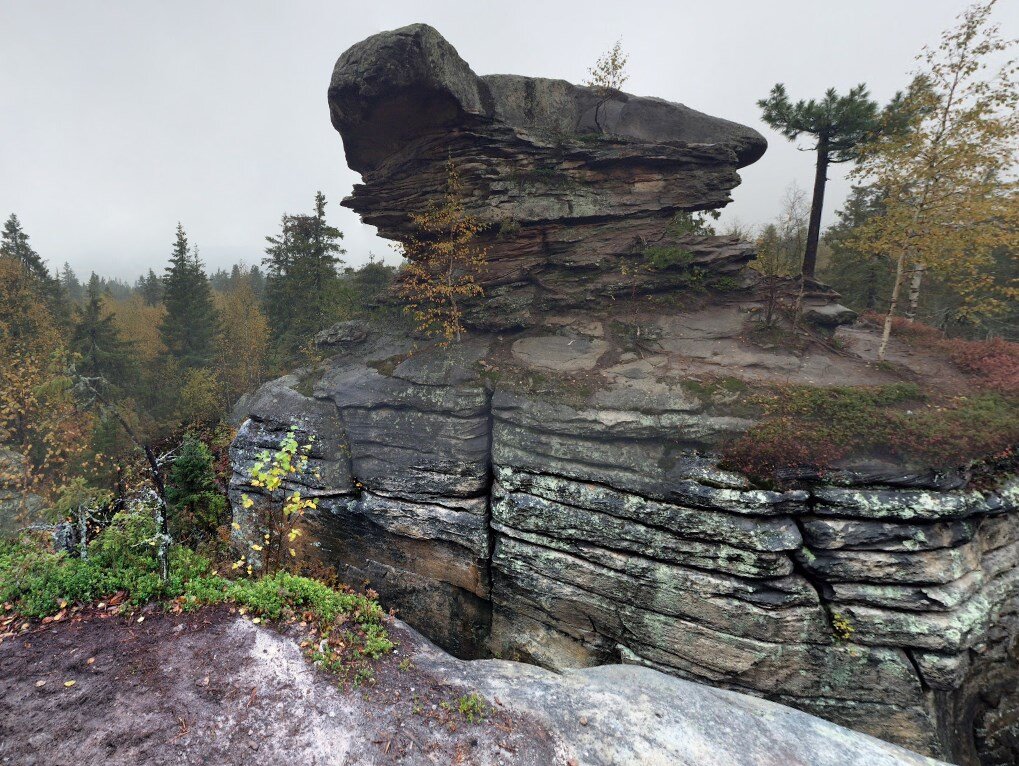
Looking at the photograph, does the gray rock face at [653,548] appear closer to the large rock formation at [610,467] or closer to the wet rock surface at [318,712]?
the large rock formation at [610,467]

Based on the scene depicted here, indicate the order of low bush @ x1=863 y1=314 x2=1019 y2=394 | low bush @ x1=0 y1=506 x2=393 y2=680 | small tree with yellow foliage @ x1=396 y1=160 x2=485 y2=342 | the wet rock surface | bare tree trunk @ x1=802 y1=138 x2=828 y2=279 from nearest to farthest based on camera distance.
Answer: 1. the wet rock surface
2. low bush @ x1=0 y1=506 x2=393 y2=680
3. low bush @ x1=863 y1=314 x2=1019 y2=394
4. small tree with yellow foliage @ x1=396 y1=160 x2=485 y2=342
5. bare tree trunk @ x1=802 y1=138 x2=828 y2=279

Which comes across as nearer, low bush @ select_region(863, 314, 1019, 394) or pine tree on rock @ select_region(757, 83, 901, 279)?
low bush @ select_region(863, 314, 1019, 394)

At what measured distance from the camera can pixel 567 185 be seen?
1541cm

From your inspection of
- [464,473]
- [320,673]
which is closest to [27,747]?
[320,673]

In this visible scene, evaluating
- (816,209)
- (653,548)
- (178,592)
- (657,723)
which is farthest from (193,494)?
(816,209)

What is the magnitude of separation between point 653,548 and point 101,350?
35300mm

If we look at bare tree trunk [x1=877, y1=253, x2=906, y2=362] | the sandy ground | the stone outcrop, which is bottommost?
the sandy ground

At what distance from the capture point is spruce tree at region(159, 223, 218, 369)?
102 ft

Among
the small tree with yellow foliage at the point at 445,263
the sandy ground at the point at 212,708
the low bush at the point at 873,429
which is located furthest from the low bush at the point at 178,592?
the small tree with yellow foliage at the point at 445,263

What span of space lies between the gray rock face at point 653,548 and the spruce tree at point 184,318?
81.4ft

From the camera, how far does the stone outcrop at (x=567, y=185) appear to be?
14.8m

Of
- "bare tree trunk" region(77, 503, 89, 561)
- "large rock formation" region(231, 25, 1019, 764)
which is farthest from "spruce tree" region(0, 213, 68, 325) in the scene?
"bare tree trunk" region(77, 503, 89, 561)

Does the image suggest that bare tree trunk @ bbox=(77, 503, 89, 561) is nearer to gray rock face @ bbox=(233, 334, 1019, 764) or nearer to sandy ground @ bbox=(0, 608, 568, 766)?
sandy ground @ bbox=(0, 608, 568, 766)

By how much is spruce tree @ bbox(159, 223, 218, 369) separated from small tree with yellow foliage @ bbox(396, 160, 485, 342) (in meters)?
25.9
